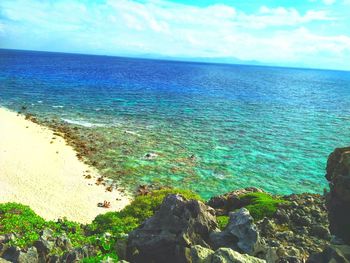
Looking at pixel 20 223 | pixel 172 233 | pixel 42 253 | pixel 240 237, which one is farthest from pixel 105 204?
pixel 240 237

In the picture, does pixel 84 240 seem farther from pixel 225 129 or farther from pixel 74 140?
pixel 225 129

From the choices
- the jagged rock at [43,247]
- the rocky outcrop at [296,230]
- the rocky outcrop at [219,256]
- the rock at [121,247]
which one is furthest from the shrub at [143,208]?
the rocky outcrop at [219,256]

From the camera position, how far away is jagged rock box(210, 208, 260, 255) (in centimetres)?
1627

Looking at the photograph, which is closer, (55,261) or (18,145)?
(55,261)

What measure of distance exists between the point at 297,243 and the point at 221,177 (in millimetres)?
25103

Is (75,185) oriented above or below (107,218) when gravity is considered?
below

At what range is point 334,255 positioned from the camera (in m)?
14.2

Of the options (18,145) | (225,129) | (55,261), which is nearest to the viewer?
(55,261)

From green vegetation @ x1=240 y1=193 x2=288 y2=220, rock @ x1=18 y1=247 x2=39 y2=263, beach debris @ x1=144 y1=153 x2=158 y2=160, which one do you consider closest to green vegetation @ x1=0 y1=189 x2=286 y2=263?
green vegetation @ x1=240 y1=193 x2=288 y2=220

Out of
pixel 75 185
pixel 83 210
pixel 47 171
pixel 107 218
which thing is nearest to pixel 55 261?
pixel 107 218

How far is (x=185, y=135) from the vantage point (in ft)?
213

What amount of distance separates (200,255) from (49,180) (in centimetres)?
3275

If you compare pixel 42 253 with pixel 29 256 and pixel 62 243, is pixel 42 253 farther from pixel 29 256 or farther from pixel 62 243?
pixel 62 243

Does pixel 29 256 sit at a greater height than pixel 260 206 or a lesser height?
greater
